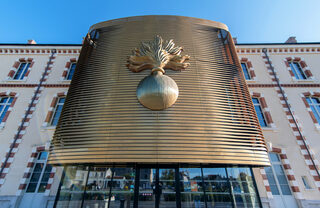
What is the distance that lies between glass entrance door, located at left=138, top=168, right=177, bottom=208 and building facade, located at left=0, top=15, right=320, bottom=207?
3 cm

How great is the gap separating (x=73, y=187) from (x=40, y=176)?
3055 mm

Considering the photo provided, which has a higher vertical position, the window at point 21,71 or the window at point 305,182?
the window at point 21,71

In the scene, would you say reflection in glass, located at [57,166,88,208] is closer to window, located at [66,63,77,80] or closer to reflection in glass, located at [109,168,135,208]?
reflection in glass, located at [109,168,135,208]

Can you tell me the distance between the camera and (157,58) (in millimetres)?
6844

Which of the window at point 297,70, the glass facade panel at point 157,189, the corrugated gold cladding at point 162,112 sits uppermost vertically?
the window at point 297,70

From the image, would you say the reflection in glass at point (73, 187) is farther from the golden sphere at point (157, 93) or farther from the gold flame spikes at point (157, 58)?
the gold flame spikes at point (157, 58)

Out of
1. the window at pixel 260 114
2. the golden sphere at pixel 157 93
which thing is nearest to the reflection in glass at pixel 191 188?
the golden sphere at pixel 157 93

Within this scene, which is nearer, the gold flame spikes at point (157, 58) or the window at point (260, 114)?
the gold flame spikes at point (157, 58)

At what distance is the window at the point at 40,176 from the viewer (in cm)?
743

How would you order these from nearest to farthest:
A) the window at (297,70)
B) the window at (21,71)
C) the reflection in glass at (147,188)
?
the reflection in glass at (147,188), the window at (297,70), the window at (21,71)

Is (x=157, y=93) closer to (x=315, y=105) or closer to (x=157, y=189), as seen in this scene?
(x=157, y=189)

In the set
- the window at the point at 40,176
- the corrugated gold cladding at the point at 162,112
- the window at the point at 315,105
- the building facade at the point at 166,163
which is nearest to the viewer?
the corrugated gold cladding at the point at 162,112

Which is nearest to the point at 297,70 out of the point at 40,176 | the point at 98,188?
the point at 98,188

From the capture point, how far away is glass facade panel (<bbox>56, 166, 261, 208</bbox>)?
5633mm
